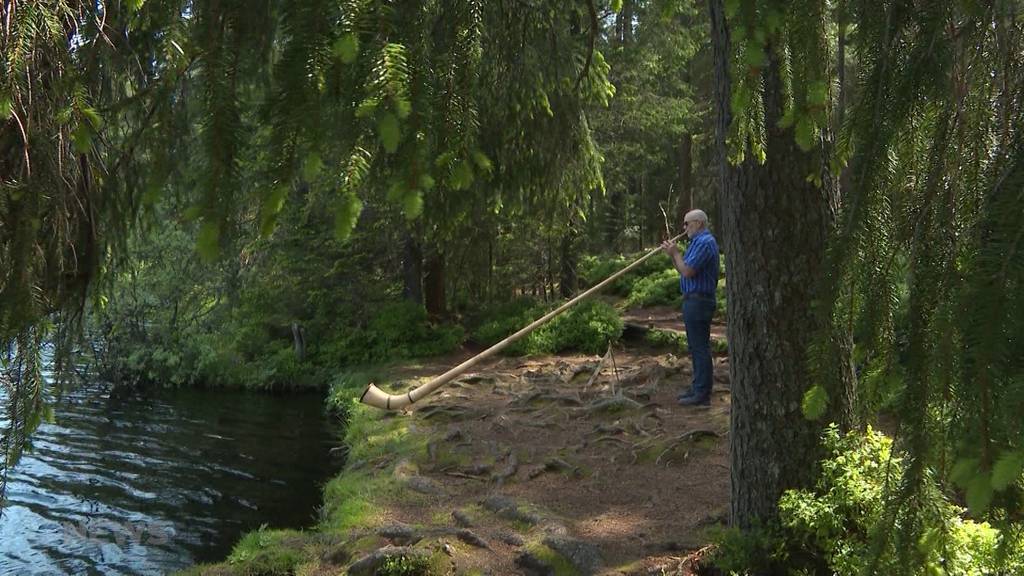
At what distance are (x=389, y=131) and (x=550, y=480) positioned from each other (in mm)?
5198

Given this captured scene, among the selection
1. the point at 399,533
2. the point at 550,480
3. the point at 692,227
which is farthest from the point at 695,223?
the point at 399,533

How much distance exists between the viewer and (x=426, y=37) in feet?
7.14

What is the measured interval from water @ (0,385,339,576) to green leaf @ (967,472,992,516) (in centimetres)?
556

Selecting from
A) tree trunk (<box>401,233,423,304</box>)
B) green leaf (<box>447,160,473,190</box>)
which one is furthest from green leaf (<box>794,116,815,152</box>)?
tree trunk (<box>401,233,423,304</box>)

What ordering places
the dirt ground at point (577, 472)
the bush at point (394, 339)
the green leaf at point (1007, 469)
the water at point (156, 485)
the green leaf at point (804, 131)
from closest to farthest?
the green leaf at point (1007, 469)
the green leaf at point (804, 131)
the dirt ground at point (577, 472)
the water at point (156, 485)
the bush at point (394, 339)

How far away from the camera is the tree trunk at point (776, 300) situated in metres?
4.20

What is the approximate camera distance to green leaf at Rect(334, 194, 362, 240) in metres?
1.86

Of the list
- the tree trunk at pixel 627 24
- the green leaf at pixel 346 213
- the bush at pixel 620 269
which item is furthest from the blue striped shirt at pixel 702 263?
the bush at pixel 620 269

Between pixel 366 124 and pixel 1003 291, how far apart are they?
1.57m

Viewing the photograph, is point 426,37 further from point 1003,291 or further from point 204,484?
point 204,484

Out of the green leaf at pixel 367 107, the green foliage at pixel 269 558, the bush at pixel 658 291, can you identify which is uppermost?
the green leaf at pixel 367 107

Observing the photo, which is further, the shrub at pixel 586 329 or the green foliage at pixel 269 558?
the shrub at pixel 586 329

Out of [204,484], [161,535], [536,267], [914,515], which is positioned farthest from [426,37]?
[536,267]

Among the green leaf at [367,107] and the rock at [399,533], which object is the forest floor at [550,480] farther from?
the green leaf at [367,107]
